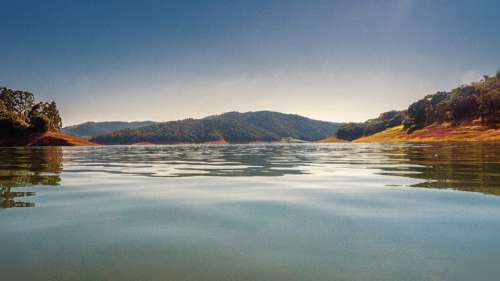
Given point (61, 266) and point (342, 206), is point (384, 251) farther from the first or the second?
point (61, 266)

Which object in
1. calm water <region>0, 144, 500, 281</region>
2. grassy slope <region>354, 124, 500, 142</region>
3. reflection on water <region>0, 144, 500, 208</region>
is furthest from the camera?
grassy slope <region>354, 124, 500, 142</region>

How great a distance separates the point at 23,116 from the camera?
13238 cm

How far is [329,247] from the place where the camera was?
5.02m

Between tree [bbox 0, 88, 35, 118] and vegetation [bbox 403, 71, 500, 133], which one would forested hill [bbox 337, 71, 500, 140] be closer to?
vegetation [bbox 403, 71, 500, 133]

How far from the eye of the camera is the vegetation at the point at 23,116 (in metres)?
118

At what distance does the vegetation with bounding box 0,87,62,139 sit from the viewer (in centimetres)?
11806

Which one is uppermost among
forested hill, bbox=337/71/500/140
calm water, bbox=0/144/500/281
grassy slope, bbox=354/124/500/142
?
forested hill, bbox=337/71/500/140

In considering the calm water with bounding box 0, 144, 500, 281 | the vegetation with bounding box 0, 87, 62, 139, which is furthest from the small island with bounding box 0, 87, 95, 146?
the calm water with bounding box 0, 144, 500, 281

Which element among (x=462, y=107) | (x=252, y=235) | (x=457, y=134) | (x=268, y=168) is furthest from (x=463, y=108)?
(x=252, y=235)

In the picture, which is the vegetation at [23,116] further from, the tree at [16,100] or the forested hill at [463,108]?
the forested hill at [463,108]

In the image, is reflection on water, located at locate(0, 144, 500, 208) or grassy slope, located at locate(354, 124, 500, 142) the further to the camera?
grassy slope, located at locate(354, 124, 500, 142)

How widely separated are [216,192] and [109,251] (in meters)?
5.98

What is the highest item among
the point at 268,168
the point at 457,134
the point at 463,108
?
the point at 463,108

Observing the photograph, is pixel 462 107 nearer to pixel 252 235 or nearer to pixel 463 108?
pixel 463 108
